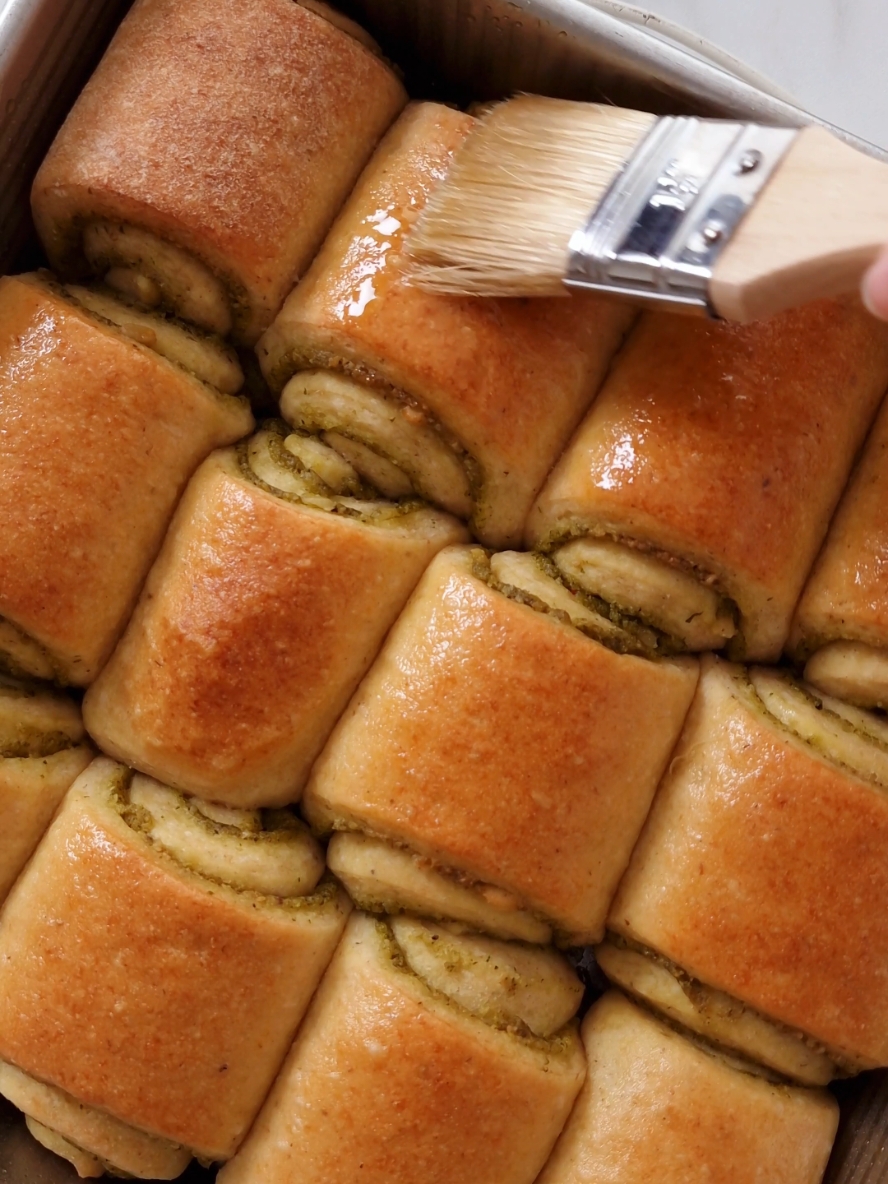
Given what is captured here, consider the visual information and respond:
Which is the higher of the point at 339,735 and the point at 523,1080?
the point at 339,735

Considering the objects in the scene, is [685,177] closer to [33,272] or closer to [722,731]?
[722,731]

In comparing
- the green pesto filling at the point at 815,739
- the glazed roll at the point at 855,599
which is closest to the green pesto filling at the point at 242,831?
the green pesto filling at the point at 815,739

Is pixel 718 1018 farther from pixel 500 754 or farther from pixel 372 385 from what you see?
pixel 372 385

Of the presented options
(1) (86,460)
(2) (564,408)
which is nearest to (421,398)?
(2) (564,408)

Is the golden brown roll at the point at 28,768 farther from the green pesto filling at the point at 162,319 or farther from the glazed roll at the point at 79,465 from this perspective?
the green pesto filling at the point at 162,319

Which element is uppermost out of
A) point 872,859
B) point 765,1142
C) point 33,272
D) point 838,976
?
point 33,272

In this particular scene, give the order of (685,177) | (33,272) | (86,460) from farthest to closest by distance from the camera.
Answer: (33,272) < (86,460) < (685,177)

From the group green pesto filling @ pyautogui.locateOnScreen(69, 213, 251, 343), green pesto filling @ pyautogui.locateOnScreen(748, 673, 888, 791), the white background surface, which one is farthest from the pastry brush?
the white background surface
